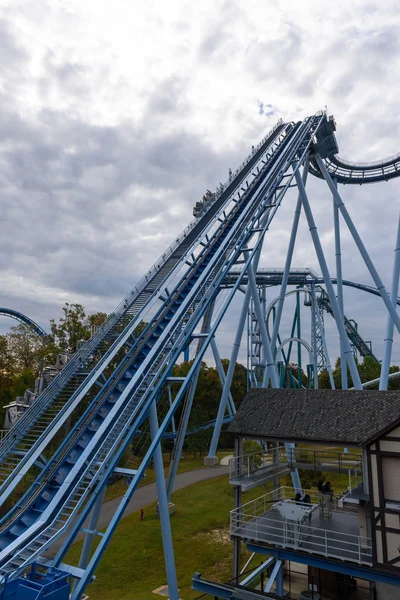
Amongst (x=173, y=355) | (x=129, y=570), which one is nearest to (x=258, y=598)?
(x=173, y=355)

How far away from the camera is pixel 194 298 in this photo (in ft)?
41.4

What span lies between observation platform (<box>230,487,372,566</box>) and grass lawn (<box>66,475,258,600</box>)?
3.39m

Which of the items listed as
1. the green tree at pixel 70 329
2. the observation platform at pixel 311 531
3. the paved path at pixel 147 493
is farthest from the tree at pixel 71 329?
the observation platform at pixel 311 531

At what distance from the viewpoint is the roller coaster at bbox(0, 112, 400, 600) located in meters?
7.24

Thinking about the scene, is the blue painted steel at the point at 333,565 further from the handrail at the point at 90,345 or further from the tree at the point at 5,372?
the tree at the point at 5,372

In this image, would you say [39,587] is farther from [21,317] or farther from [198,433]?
[21,317]

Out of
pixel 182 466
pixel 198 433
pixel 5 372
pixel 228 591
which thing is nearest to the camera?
pixel 228 591

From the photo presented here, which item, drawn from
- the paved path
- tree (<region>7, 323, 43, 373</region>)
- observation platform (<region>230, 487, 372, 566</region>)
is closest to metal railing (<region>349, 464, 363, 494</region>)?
observation platform (<region>230, 487, 372, 566</region>)

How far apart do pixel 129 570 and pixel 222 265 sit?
9.51 metres

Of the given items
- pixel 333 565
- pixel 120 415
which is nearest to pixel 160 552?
pixel 120 415

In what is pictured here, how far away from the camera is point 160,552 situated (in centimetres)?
1383

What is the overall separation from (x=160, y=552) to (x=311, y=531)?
6.71 metres

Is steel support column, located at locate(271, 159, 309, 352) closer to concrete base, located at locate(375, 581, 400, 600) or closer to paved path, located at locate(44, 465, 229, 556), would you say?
paved path, located at locate(44, 465, 229, 556)

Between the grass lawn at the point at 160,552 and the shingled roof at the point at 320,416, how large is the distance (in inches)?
199
